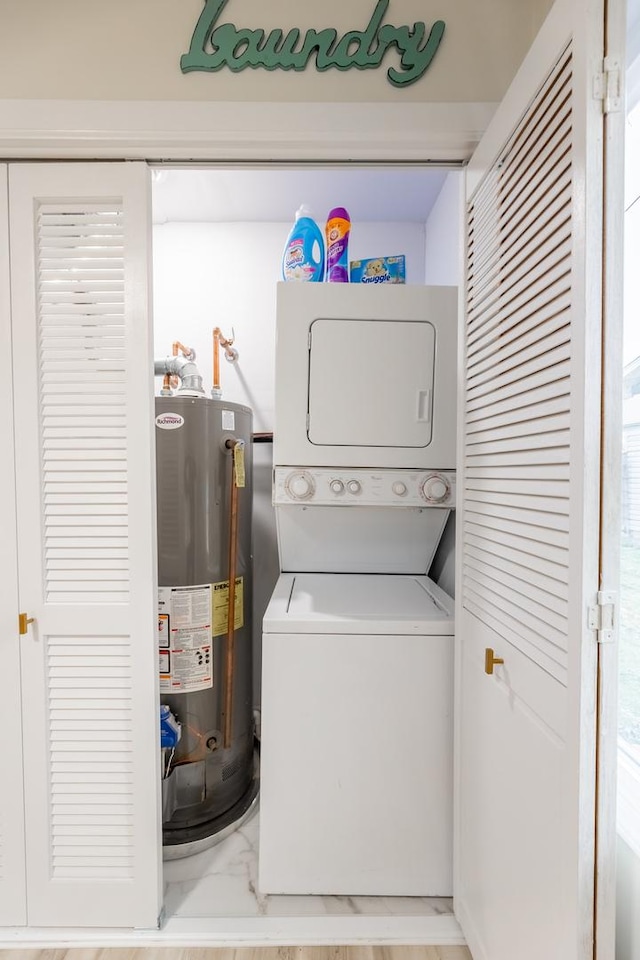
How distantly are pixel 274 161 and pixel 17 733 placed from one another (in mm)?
1875

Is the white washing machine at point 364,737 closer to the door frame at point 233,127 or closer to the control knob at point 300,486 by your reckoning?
the control knob at point 300,486

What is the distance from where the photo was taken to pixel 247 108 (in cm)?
138

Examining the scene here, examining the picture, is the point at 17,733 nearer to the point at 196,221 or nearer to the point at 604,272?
the point at 604,272

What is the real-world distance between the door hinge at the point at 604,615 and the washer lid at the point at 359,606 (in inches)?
29.6

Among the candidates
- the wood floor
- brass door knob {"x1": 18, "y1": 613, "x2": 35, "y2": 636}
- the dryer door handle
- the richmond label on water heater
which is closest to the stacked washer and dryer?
the dryer door handle

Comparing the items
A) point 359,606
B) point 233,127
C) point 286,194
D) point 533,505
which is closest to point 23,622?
point 359,606

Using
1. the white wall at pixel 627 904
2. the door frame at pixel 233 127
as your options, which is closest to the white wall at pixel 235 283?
the door frame at pixel 233 127

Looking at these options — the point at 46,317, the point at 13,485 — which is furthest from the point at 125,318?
the point at 13,485

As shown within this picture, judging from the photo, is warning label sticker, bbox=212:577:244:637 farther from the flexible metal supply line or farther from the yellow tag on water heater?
the flexible metal supply line

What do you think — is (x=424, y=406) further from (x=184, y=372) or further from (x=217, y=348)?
(x=217, y=348)

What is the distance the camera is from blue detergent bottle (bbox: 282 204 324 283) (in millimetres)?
1894

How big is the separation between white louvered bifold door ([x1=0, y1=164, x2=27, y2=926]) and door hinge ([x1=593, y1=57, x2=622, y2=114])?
1.50 m

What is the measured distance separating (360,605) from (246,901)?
1.01m

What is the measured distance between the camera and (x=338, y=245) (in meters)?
1.93
